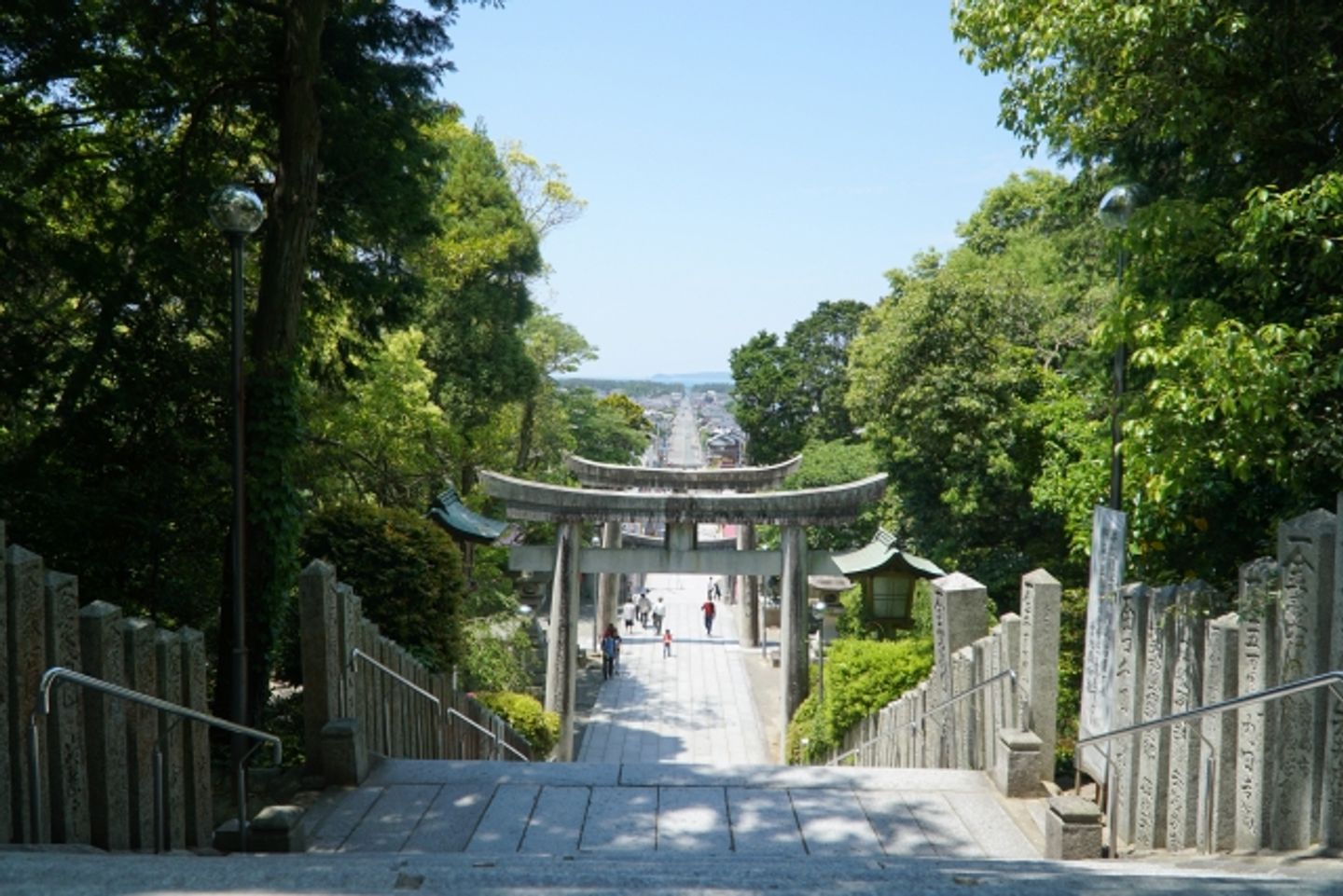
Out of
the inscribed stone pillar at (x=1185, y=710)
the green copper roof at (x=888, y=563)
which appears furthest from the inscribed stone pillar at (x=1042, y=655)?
the green copper roof at (x=888, y=563)

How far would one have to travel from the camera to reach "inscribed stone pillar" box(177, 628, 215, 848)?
6.18m

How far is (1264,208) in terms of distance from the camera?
8094 millimetres

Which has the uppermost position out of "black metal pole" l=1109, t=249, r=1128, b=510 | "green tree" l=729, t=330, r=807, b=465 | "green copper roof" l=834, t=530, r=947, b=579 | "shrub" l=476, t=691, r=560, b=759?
"green tree" l=729, t=330, r=807, b=465

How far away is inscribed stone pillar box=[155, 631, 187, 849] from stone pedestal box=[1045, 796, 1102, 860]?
183 inches

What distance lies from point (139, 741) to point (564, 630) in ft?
46.6

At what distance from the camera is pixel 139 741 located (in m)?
5.69

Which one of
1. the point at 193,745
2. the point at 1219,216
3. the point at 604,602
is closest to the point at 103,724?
the point at 193,745

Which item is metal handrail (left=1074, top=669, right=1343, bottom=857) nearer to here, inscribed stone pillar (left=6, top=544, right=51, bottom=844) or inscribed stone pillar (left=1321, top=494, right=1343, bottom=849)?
inscribed stone pillar (left=1321, top=494, right=1343, bottom=849)

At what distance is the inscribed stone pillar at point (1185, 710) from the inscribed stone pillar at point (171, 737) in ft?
16.9

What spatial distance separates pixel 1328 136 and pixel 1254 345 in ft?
8.55

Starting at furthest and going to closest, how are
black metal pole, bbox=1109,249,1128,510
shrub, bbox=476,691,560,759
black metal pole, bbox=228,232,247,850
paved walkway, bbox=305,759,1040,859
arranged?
shrub, bbox=476,691,560,759 < black metal pole, bbox=1109,249,1128,510 < black metal pole, bbox=228,232,247,850 < paved walkway, bbox=305,759,1040,859

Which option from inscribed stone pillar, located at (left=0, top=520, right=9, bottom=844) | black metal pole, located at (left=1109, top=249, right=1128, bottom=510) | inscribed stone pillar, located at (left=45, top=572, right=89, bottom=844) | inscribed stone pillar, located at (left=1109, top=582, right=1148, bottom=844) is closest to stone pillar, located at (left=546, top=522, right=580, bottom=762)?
black metal pole, located at (left=1109, top=249, right=1128, bottom=510)

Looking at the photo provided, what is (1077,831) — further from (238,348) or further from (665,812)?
(238,348)

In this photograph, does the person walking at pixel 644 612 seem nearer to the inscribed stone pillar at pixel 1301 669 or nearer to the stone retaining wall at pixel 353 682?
the stone retaining wall at pixel 353 682
